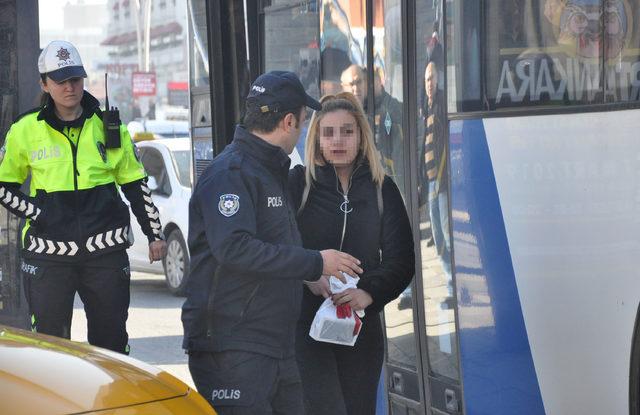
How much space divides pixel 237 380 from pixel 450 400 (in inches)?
61.3

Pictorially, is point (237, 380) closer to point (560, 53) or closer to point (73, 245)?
point (73, 245)

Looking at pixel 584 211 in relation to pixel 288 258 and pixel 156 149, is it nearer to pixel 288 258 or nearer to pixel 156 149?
pixel 288 258

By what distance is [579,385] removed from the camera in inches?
192

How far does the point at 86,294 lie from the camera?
566 centimetres

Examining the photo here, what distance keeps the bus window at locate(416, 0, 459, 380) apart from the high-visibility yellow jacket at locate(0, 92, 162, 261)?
4.23ft

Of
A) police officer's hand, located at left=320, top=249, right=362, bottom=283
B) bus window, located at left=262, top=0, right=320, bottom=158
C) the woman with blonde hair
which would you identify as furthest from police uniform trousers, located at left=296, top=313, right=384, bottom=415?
bus window, located at left=262, top=0, right=320, bottom=158

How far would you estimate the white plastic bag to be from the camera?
15.5ft

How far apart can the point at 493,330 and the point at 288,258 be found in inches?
52.0

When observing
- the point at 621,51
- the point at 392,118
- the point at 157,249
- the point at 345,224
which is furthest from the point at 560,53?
the point at 157,249

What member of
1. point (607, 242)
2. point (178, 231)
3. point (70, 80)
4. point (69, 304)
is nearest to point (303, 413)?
point (607, 242)

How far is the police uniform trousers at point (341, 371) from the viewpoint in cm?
484

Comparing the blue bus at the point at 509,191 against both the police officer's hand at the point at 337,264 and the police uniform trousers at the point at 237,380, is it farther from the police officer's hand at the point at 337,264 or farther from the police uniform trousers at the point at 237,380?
the police uniform trousers at the point at 237,380

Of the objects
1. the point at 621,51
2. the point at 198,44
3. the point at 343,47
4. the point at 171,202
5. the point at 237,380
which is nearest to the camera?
the point at 237,380

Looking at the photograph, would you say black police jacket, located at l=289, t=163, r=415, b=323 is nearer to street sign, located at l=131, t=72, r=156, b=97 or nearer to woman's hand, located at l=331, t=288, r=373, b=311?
woman's hand, located at l=331, t=288, r=373, b=311
